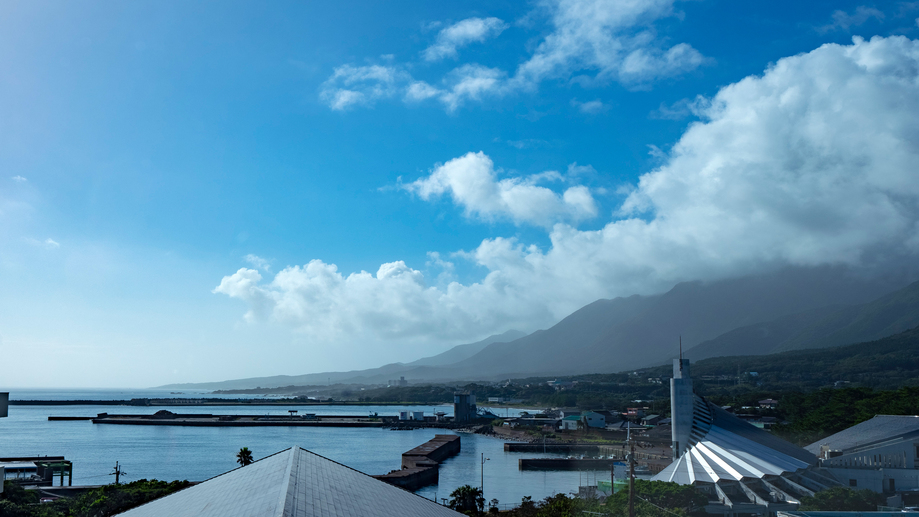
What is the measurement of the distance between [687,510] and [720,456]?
740cm

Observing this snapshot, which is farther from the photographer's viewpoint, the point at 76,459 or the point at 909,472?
the point at 76,459

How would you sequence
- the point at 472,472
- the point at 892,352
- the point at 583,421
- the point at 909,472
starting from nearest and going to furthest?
Result: the point at 909,472 < the point at 472,472 < the point at 583,421 < the point at 892,352

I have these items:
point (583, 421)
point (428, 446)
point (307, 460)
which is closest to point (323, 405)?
point (583, 421)

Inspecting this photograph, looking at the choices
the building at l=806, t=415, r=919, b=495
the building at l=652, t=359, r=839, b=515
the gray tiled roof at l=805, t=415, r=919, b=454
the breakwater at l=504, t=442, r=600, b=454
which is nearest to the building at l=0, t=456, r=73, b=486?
the building at l=652, t=359, r=839, b=515

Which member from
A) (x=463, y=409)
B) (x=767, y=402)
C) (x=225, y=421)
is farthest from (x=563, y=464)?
(x=225, y=421)

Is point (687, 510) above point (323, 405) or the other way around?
above

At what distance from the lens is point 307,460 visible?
13.4 meters

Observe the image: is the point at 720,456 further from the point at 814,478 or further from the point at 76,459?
the point at 76,459

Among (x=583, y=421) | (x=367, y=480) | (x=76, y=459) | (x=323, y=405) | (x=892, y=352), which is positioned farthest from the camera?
(x=323, y=405)

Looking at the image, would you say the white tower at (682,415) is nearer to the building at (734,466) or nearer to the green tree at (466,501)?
the building at (734,466)

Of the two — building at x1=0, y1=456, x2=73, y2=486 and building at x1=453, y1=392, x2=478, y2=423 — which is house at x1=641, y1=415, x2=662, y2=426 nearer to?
building at x1=453, y1=392, x2=478, y2=423

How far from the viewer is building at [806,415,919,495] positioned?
2825 cm

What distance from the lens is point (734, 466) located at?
2727 centimetres

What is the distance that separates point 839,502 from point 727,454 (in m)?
6.45
